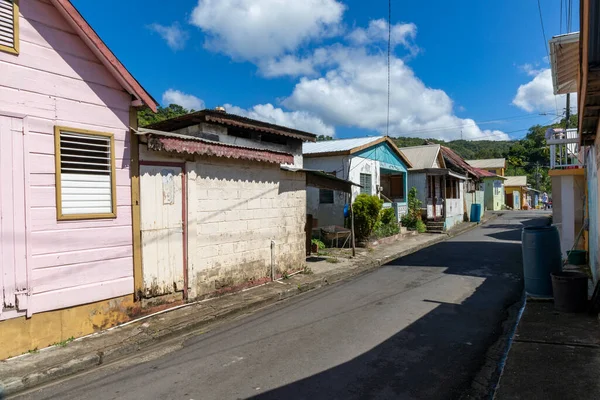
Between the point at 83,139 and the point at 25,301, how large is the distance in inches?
91.4

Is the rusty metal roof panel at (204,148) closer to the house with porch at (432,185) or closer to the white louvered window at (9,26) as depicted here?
the white louvered window at (9,26)

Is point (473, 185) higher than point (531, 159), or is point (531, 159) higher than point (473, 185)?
point (531, 159)

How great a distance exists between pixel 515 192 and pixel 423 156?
1361 inches

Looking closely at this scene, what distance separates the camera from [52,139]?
17.3 feet

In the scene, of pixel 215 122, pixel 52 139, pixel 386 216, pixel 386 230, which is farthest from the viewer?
pixel 386 216

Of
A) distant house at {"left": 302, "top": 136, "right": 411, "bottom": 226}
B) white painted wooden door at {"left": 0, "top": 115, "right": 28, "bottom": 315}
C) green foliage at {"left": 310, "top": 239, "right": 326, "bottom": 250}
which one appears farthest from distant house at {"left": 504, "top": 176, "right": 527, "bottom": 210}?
white painted wooden door at {"left": 0, "top": 115, "right": 28, "bottom": 315}

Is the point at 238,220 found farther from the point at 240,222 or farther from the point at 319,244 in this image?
the point at 319,244

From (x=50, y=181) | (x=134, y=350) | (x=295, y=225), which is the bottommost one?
(x=134, y=350)

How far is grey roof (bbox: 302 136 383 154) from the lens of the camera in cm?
1661

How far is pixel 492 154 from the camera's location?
72.9m

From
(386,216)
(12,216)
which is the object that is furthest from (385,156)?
(12,216)

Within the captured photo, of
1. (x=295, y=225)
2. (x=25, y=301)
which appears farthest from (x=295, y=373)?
(x=295, y=225)

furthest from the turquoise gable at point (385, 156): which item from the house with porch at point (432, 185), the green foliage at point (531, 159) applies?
the green foliage at point (531, 159)

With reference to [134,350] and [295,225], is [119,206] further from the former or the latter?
[295,225]
